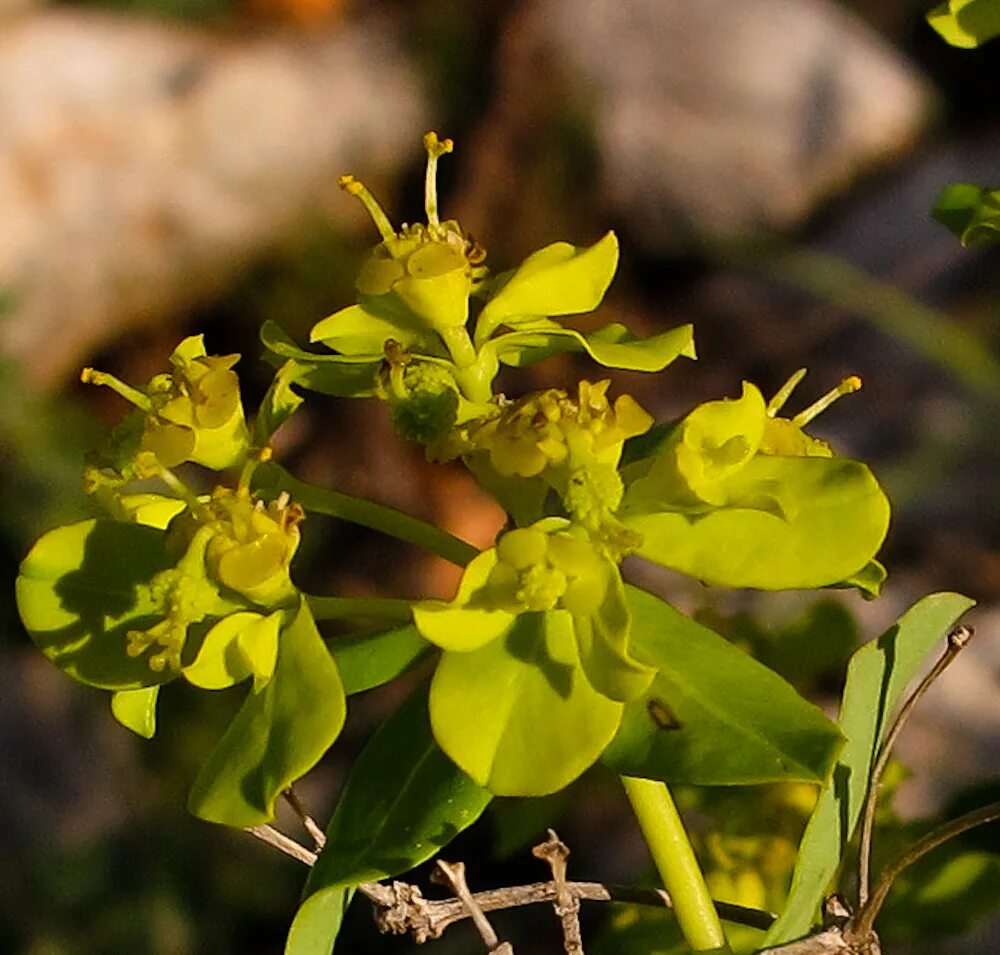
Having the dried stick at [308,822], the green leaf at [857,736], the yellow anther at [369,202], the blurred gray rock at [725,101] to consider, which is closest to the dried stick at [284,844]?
the dried stick at [308,822]

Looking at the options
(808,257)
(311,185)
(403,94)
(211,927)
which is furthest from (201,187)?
(211,927)

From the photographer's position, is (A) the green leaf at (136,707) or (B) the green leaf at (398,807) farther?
(A) the green leaf at (136,707)

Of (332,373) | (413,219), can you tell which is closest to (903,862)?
(332,373)

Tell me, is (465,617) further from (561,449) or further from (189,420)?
(189,420)

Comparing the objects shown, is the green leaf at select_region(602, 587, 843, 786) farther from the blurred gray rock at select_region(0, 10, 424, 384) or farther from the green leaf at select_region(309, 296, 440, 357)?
the blurred gray rock at select_region(0, 10, 424, 384)

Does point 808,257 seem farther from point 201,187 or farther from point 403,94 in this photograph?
point 201,187

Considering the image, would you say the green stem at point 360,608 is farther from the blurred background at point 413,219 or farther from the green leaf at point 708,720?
the blurred background at point 413,219
